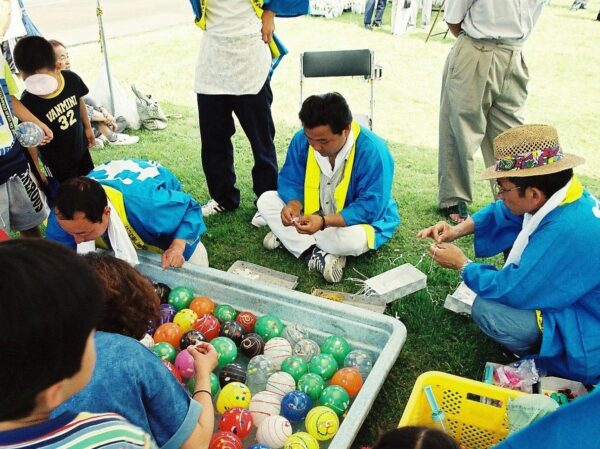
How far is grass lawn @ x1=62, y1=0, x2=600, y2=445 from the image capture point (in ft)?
9.73

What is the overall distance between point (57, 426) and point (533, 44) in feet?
39.5

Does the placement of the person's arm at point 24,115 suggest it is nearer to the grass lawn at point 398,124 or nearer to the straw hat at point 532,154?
the grass lawn at point 398,124

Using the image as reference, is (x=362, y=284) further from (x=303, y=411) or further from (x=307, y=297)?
(x=303, y=411)

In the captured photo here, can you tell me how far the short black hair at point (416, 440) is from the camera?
137cm

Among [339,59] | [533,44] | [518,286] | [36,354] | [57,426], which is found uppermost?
[36,354]

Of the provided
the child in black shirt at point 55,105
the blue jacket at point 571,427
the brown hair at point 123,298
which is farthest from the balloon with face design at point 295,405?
the child in black shirt at point 55,105

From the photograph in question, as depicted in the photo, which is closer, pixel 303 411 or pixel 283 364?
pixel 303 411

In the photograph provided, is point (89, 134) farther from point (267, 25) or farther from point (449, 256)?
point (449, 256)

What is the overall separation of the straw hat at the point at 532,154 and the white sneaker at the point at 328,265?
1321 mm

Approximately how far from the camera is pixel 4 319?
907 millimetres

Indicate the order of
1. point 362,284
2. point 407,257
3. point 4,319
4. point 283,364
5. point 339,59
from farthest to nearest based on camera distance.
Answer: point 339,59, point 407,257, point 362,284, point 283,364, point 4,319

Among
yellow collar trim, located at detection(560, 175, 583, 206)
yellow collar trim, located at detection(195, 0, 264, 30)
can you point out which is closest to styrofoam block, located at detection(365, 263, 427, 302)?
yellow collar trim, located at detection(560, 175, 583, 206)

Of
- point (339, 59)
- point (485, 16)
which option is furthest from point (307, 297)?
point (339, 59)

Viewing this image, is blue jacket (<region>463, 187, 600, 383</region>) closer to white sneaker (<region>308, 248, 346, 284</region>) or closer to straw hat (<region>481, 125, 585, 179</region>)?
straw hat (<region>481, 125, 585, 179</region>)
